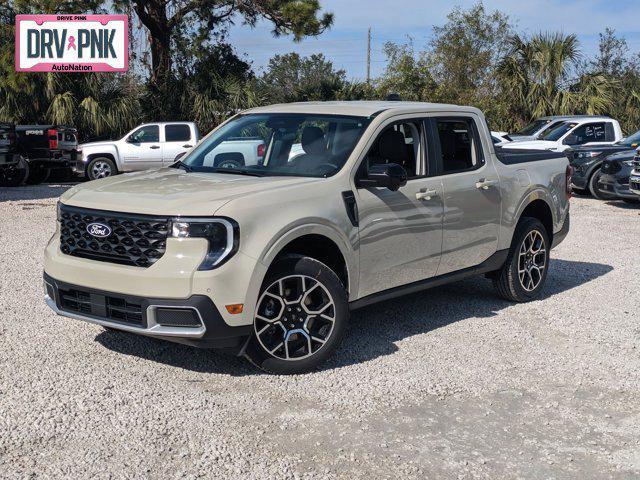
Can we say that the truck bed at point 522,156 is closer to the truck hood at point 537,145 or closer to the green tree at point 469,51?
the truck hood at point 537,145

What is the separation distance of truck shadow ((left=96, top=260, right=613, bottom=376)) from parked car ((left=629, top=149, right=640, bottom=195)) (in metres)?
6.53

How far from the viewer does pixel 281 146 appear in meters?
6.24

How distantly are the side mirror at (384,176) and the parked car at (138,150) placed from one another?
16141 millimetres

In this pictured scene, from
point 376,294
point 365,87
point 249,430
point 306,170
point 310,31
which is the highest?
point 310,31

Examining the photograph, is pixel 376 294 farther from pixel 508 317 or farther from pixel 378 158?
pixel 508 317

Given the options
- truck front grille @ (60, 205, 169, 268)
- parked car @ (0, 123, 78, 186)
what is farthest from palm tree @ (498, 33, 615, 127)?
truck front grille @ (60, 205, 169, 268)

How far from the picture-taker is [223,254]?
16.2ft

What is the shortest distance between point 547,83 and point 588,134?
965cm

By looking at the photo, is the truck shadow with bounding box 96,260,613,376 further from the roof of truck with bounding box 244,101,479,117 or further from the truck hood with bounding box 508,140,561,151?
the truck hood with bounding box 508,140,561,151

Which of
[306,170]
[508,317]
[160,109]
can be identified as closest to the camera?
[306,170]

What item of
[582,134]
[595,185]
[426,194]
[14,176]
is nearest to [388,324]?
[426,194]

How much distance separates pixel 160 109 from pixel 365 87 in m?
6.97

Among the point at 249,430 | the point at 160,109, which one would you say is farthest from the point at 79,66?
the point at 249,430

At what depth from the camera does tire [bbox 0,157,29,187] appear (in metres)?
18.9
